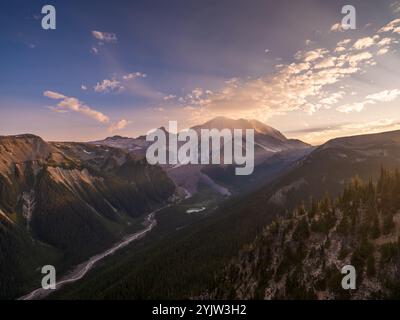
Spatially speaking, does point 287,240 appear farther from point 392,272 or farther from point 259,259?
point 392,272

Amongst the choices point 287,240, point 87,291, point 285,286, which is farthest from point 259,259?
point 87,291
